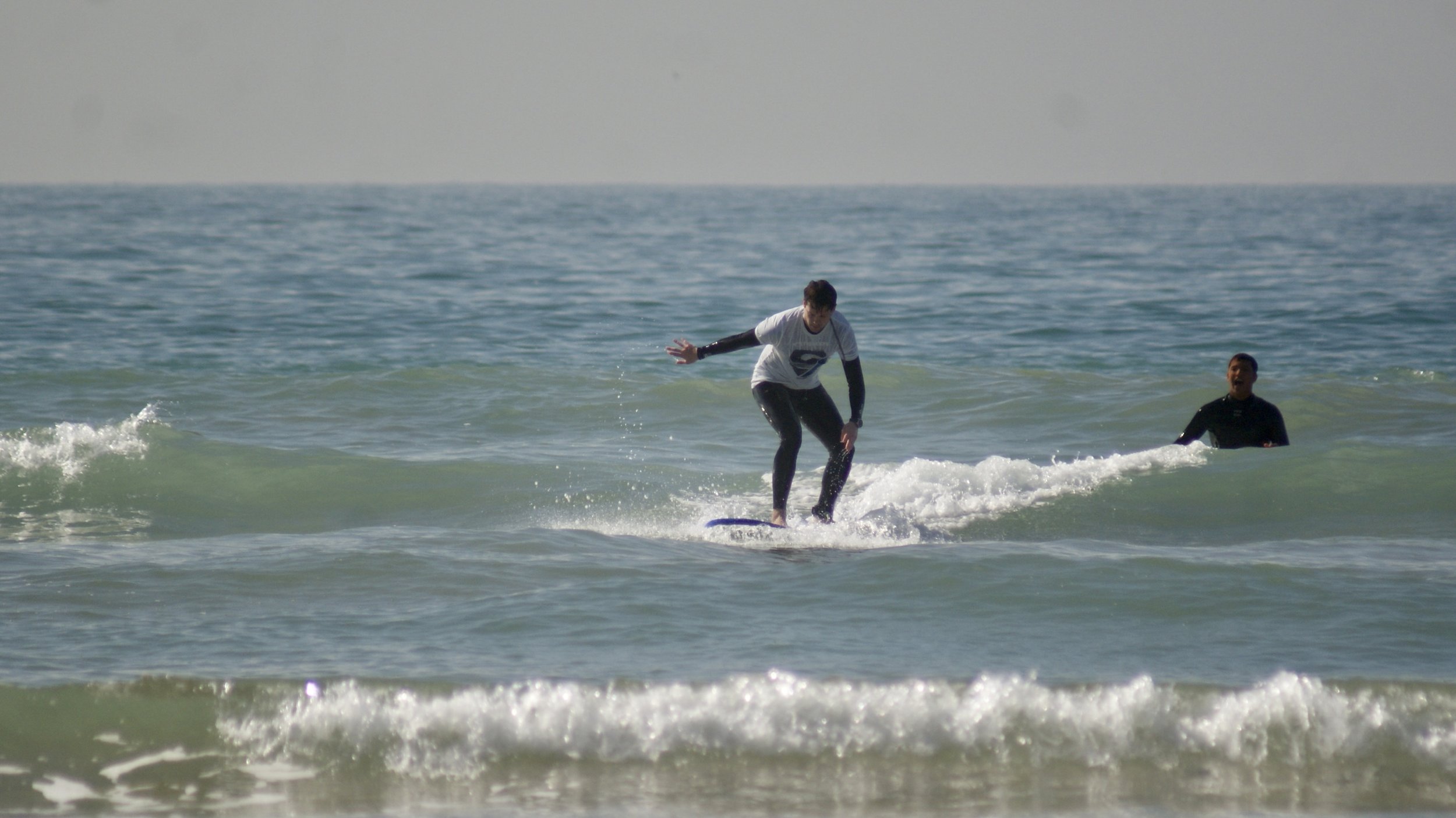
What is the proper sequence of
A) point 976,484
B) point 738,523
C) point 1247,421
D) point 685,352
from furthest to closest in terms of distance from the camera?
point 976,484
point 1247,421
point 738,523
point 685,352

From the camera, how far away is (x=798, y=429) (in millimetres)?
8539

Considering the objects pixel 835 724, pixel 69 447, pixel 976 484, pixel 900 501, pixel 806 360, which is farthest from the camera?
pixel 69 447

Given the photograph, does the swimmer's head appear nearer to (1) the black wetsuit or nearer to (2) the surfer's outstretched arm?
(1) the black wetsuit

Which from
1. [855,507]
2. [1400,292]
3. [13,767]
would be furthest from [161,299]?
[1400,292]

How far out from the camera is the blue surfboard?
28.1ft

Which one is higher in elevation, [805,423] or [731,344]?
[731,344]

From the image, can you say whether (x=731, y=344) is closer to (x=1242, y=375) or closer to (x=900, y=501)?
(x=900, y=501)

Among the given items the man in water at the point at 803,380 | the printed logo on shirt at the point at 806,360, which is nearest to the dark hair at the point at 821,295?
the man in water at the point at 803,380

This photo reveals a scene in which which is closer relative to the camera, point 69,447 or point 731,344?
point 731,344

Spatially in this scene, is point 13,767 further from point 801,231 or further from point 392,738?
point 801,231

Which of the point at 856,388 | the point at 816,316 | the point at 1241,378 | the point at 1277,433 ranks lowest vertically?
the point at 1277,433

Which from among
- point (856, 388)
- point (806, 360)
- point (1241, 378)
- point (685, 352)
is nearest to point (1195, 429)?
point (1241, 378)

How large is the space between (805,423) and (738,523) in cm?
82

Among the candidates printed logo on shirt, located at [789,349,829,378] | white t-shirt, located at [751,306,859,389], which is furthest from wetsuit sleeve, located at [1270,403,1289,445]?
printed logo on shirt, located at [789,349,829,378]
